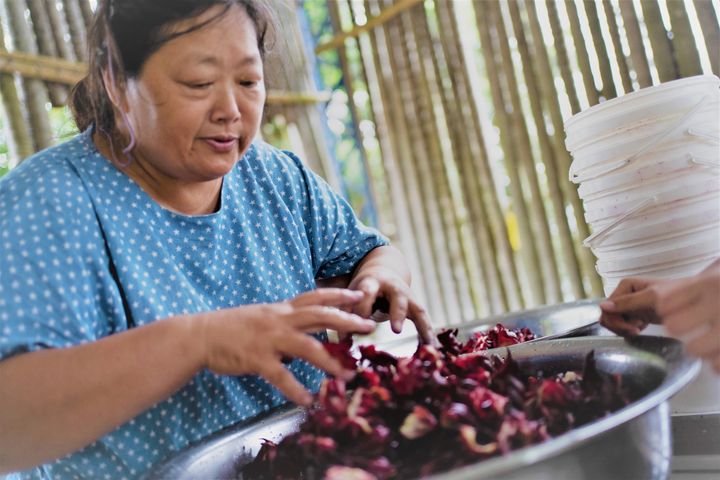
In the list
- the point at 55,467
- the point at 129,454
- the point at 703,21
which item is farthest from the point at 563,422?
the point at 703,21

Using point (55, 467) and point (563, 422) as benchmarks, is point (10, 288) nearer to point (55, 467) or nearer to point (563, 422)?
point (55, 467)

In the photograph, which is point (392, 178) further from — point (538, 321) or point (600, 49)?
point (538, 321)

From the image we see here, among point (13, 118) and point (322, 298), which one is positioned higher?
point (13, 118)

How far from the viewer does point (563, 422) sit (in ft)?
3.07

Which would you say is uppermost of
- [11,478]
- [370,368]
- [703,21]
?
[703,21]

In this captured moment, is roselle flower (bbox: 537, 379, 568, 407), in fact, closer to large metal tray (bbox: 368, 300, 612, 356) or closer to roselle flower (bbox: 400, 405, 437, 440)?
roselle flower (bbox: 400, 405, 437, 440)

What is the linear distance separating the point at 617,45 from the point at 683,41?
456 mm

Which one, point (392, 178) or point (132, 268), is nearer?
point (132, 268)

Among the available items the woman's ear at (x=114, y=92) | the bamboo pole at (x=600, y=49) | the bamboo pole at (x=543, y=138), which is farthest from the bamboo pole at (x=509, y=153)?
the woman's ear at (x=114, y=92)

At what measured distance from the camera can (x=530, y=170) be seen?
12.1 ft

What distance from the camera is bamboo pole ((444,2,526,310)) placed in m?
3.88

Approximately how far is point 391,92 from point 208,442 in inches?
137

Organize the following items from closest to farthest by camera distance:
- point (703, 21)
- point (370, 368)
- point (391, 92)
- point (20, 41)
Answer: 1. point (370, 368)
2. point (703, 21)
3. point (20, 41)
4. point (391, 92)

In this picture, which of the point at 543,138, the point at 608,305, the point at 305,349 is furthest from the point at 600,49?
the point at 305,349
